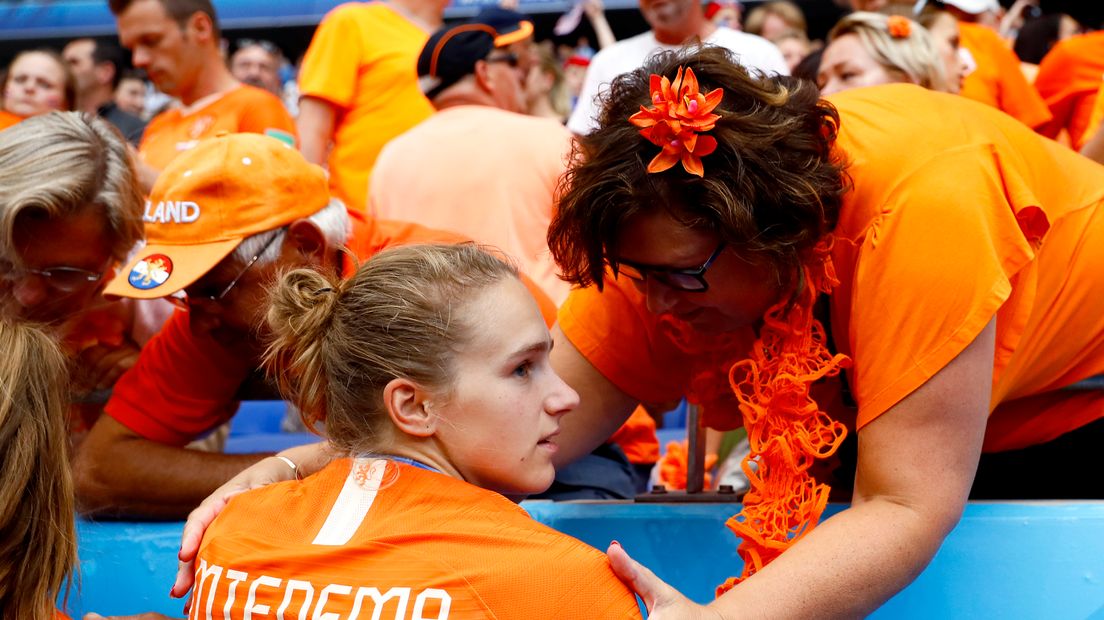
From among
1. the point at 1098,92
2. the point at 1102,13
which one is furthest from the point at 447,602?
the point at 1102,13

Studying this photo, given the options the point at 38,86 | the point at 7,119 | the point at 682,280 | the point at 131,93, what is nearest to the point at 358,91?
the point at 7,119

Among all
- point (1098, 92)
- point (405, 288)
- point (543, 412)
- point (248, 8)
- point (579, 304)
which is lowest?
point (248, 8)

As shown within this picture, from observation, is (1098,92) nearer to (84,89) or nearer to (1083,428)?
(1083,428)

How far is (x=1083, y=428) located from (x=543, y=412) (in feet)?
3.71

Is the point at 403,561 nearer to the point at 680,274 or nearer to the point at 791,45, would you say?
the point at 680,274

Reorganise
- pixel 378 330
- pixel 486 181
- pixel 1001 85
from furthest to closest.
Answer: pixel 1001 85
pixel 486 181
pixel 378 330

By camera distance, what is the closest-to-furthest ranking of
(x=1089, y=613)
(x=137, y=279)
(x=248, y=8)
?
1. (x=1089, y=613)
2. (x=137, y=279)
3. (x=248, y=8)

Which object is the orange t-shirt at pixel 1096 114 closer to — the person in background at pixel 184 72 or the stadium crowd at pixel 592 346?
the stadium crowd at pixel 592 346

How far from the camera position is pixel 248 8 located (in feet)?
32.9

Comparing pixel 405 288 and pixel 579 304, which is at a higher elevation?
pixel 405 288

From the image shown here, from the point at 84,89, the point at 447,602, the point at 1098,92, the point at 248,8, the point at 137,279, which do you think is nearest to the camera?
the point at 447,602

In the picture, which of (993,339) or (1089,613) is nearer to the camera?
(993,339)

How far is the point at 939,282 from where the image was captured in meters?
1.66

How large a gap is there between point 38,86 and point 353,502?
402 cm
